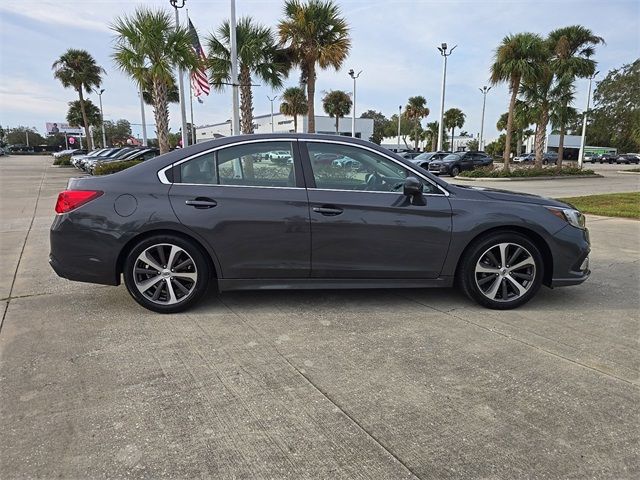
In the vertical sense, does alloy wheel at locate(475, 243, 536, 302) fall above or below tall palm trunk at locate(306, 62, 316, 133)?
below

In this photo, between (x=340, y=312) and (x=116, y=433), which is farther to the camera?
(x=340, y=312)

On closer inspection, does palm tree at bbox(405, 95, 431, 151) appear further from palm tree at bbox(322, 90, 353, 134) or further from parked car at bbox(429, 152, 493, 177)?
parked car at bbox(429, 152, 493, 177)

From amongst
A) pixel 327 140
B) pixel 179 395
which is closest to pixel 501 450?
pixel 179 395

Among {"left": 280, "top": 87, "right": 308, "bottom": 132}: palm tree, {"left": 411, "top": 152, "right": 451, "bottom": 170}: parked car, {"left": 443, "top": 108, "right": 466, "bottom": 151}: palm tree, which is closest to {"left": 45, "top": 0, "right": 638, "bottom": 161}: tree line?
{"left": 411, "top": 152, "right": 451, "bottom": 170}: parked car

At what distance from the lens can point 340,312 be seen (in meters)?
4.28

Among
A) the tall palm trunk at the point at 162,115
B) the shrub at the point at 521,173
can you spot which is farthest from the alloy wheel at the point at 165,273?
the shrub at the point at 521,173

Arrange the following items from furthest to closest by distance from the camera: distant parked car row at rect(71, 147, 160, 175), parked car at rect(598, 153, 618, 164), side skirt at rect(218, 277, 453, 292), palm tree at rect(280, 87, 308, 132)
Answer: parked car at rect(598, 153, 618, 164) < palm tree at rect(280, 87, 308, 132) < distant parked car row at rect(71, 147, 160, 175) < side skirt at rect(218, 277, 453, 292)

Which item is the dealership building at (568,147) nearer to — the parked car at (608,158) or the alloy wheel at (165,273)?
the parked car at (608,158)

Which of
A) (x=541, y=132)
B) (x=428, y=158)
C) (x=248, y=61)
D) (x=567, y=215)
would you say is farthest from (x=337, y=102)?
(x=567, y=215)

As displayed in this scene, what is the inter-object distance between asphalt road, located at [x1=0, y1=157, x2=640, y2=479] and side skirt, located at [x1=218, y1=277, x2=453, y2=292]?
248mm

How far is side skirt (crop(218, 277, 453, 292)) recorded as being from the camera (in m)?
4.18

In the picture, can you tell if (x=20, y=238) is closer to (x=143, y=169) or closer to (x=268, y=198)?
(x=143, y=169)

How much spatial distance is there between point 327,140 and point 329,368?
2.10m

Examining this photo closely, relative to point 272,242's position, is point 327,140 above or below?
above
